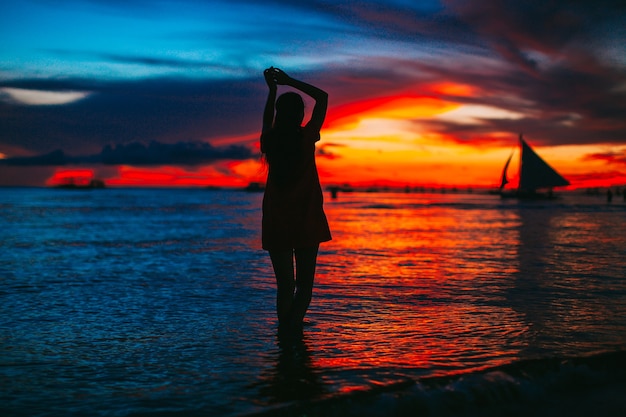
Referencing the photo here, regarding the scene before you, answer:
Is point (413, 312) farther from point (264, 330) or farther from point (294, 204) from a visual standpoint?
point (294, 204)

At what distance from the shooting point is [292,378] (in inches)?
159

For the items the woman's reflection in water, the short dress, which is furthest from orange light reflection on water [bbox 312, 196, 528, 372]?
the short dress

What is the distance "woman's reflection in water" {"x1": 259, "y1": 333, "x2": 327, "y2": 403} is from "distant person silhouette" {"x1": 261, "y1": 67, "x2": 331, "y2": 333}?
520 millimetres

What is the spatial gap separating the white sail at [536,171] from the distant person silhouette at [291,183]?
2891 inches

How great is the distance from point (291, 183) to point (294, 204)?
6.7 inches

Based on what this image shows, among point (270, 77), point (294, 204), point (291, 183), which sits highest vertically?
point (270, 77)

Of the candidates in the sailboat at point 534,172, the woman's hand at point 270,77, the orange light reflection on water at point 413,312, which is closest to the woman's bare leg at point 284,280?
the orange light reflection on water at point 413,312

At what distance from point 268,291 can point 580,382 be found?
478 cm

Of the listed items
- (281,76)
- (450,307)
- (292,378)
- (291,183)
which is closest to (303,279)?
(291,183)

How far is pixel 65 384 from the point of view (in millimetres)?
3977

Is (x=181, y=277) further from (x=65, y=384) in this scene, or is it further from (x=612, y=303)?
(x=612, y=303)

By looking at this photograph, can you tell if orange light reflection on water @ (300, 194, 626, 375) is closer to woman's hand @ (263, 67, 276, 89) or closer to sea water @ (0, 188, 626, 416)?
sea water @ (0, 188, 626, 416)

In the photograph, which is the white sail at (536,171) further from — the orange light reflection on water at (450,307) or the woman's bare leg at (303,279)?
the woman's bare leg at (303,279)

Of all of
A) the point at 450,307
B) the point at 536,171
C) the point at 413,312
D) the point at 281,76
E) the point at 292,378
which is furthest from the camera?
the point at 536,171
